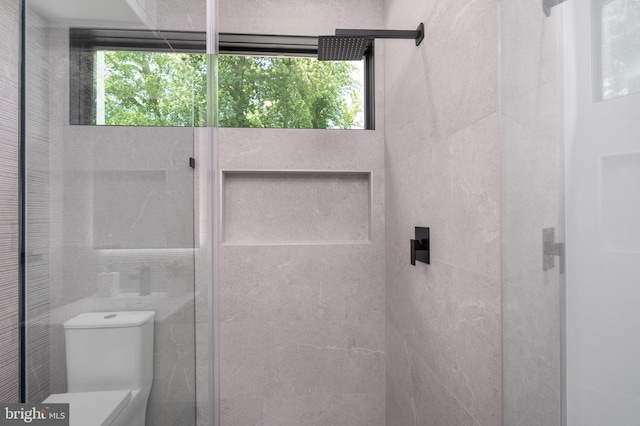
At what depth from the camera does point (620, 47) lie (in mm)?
356

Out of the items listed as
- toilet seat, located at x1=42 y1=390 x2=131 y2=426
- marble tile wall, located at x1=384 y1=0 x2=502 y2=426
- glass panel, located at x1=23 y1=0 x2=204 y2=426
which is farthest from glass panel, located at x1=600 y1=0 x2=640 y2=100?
toilet seat, located at x1=42 y1=390 x2=131 y2=426

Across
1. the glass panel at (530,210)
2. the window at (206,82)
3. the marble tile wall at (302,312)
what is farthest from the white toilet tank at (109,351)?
the marble tile wall at (302,312)

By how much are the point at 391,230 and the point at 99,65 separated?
1.27 meters

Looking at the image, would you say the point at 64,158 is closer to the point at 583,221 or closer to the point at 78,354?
the point at 78,354

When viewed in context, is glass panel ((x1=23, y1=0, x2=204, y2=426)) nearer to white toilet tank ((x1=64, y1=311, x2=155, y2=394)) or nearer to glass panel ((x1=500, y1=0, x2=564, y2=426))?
white toilet tank ((x1=64, y1=311, x2=155, y2=394))

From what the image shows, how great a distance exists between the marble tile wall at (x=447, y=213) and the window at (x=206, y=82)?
1.16 feet

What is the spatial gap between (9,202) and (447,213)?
0.94 metres

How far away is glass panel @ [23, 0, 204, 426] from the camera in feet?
1.29

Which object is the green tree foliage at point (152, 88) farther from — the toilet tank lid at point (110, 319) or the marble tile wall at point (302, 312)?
the marble tile wall at point (302, 312)

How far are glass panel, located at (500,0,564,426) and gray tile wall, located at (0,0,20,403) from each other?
72 centimetres

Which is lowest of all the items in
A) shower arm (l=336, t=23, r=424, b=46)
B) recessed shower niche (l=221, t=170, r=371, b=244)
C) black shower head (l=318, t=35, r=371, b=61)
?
recessed shower niche (l=221, t=170, r=371, b=244)

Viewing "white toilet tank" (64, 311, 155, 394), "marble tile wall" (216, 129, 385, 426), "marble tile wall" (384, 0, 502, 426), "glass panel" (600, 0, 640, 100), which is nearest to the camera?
"glass panel" (600, 0, 640, 100)

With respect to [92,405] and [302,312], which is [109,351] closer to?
[92,405]

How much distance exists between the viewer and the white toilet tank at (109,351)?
441mm
